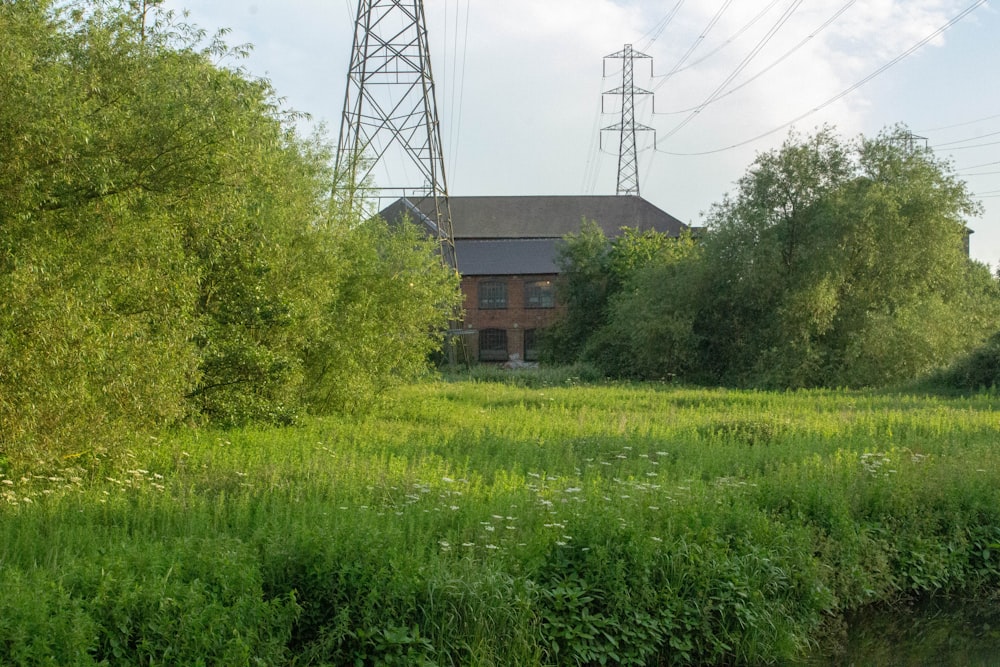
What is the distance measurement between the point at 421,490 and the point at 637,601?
2433 millimetres

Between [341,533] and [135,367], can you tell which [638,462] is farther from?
[135,367]

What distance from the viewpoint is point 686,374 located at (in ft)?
104

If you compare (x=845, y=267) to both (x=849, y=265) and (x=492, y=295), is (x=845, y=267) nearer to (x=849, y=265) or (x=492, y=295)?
(x=849, y=265)

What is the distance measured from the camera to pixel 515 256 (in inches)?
2008

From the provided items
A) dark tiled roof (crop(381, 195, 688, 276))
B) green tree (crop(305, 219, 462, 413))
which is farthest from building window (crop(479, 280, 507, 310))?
green tree (crop(305, 219, 462, 413))

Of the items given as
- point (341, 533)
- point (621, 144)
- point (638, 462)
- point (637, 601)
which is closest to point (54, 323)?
point (341, 533)

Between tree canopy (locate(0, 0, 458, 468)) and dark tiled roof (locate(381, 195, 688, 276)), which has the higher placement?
dark tiled roof (locate(381, 195, 688, 276))

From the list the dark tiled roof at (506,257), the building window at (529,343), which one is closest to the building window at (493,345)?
the building window at (529,343)

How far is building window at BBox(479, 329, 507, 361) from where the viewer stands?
49.1 meters

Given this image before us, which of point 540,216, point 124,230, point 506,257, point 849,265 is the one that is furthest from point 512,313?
point 124,230

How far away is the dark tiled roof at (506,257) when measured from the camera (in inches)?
1937

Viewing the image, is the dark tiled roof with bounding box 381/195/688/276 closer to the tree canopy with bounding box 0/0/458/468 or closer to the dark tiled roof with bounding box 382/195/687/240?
the dark tiled roof with bounding box 382/195/687/240

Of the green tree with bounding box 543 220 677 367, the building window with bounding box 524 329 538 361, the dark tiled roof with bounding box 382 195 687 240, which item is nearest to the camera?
the green tree with bounding box 543 220 677 367

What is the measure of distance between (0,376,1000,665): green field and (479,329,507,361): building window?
123 feet
